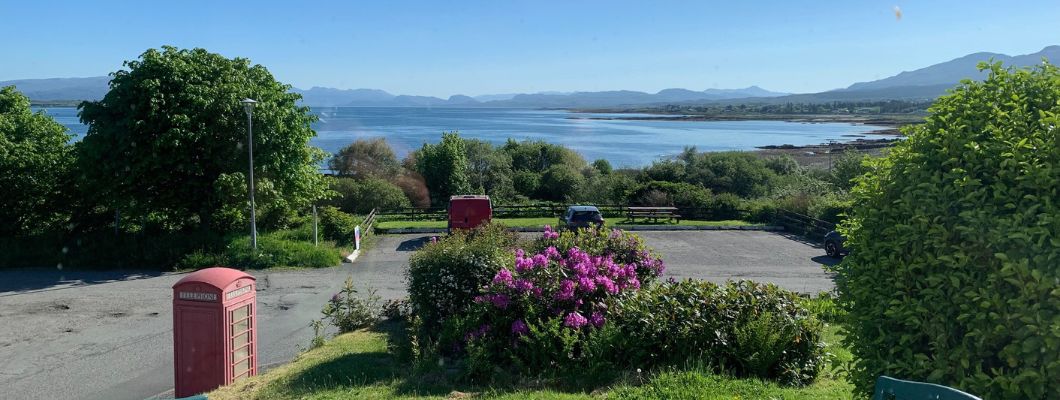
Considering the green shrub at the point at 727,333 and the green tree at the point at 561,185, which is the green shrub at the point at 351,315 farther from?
the green tree at the point at 561,185

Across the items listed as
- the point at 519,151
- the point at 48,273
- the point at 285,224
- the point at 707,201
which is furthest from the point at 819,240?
the point at 519,151

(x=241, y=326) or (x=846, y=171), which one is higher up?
(x=241, y=326)

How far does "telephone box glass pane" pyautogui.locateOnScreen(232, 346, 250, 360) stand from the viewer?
30.9 ft

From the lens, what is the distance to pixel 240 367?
9.62 m

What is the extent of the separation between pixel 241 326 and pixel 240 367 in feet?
1.76

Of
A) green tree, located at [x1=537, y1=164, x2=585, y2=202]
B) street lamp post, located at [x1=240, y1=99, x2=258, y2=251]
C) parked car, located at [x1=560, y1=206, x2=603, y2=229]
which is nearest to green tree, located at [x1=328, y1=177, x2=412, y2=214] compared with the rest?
parked car, located at [x1=560, y1=206, x2=603, y2=229]

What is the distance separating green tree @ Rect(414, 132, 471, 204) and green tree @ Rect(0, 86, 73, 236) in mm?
23590

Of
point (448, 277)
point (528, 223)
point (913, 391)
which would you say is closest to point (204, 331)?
point (448, 277)

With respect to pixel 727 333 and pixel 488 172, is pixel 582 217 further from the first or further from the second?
pixel 488 172

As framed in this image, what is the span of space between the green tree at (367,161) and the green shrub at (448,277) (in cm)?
3938

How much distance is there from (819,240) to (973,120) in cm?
2432

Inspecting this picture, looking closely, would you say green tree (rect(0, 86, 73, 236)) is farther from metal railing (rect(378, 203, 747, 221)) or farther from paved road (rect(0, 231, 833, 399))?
metal railing (rect(378, 203, 747, 221))

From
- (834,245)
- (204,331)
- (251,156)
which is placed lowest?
(834,245)

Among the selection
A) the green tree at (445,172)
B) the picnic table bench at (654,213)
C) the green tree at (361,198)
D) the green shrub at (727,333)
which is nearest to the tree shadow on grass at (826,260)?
the picnic table bench at (654,213)
